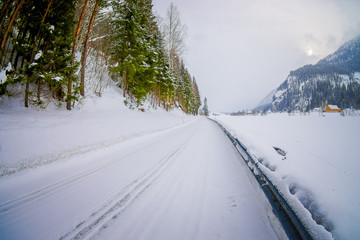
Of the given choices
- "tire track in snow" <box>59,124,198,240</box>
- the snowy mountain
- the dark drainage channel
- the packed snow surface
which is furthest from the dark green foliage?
the snowy mountain

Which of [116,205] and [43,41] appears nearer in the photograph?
[116,205]

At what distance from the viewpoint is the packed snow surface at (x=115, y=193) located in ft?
5.46

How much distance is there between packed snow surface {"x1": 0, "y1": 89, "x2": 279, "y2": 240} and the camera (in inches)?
65.5

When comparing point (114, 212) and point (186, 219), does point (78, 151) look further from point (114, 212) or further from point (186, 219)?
point (186, 219)

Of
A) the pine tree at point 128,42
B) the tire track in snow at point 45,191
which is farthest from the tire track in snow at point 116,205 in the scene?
the pine tree at point 128,42

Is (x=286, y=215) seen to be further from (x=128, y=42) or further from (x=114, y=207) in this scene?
(x=128, y=42)

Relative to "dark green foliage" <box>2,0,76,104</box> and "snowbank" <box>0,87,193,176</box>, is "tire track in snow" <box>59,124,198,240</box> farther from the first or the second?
"dark green foliage" <box>2,0,76,104</box>

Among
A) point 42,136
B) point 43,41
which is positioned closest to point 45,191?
point 42,136

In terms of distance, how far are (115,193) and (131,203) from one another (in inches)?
16.9

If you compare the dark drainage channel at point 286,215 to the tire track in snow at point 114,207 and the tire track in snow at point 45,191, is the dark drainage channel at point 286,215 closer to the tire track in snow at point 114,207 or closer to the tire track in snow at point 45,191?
the tire track in snow at point 114,207

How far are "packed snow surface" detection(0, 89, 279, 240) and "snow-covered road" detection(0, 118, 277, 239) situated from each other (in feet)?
0.04

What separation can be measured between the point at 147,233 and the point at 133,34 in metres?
13.3

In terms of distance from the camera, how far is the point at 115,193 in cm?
239

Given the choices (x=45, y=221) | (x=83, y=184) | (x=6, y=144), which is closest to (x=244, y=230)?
(x=45, y=221)
